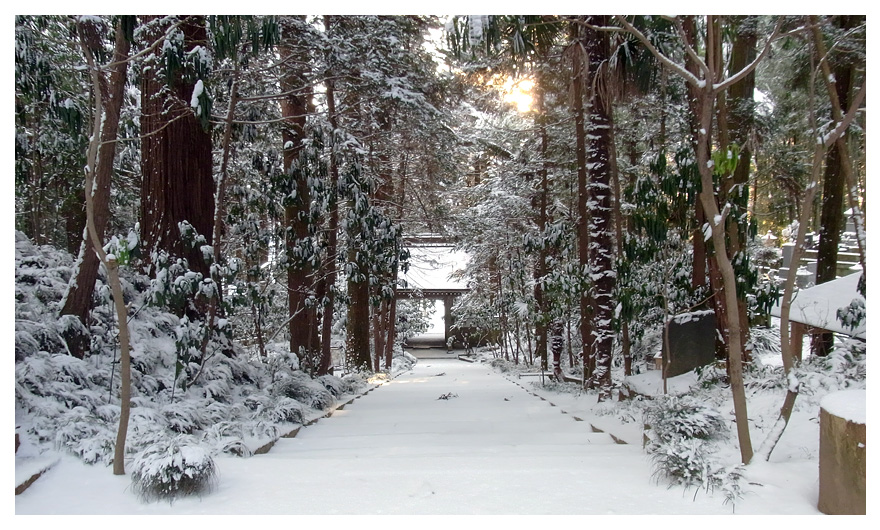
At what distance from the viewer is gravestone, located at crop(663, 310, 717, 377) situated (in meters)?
7.16

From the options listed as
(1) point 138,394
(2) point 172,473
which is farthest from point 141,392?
(2) point 172,473

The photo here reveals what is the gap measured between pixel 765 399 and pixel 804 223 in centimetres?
207

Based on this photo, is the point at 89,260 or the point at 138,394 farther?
the point at 89,260

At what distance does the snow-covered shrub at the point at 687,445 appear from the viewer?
3.12 m

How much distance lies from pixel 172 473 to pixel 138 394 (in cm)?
237

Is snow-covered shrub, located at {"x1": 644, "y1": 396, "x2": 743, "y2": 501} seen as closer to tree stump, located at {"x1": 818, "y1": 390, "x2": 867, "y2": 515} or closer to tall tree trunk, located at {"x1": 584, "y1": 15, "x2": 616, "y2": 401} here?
tree stump, located at {"x1": 818, "y1": 390, "x2": 867, "y2": 515}

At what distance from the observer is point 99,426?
4066mm

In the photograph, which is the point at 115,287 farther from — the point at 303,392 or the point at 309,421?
the point at 303,392

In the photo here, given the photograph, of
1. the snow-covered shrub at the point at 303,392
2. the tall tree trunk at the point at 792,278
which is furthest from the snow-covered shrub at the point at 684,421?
the snow-covered shrub at the point at 303,392

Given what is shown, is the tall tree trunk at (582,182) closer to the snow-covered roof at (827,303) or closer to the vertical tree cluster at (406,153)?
the vertical tree cluster at (406,153)

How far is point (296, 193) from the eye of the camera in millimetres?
7641

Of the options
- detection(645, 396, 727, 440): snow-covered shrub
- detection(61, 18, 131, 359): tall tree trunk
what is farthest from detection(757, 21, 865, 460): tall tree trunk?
detection(61, 18, 131, 359): tall tree trunk

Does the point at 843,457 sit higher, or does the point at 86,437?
the point at 843,457
